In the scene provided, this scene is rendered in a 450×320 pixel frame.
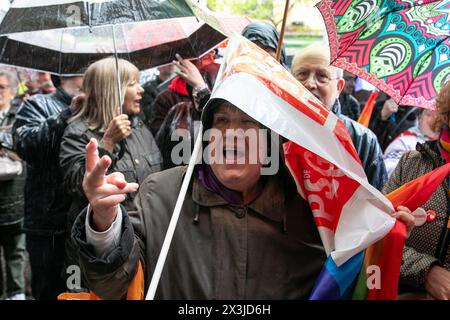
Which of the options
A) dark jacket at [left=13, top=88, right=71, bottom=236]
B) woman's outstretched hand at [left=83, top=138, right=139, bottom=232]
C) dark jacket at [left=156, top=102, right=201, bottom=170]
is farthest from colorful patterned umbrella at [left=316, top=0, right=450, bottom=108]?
dark jacket at [left=13, top=88, right=71, bottom=236]

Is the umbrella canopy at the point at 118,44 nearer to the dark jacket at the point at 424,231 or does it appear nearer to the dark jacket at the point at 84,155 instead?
the dark jacket at the point at 84,155

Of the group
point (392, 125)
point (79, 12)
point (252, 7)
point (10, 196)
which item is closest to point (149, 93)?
point (10, 196)

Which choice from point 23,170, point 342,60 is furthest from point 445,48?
point 23,170

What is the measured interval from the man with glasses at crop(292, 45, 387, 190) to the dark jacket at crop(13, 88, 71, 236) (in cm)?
162

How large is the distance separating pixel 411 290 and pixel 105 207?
1.48 metres

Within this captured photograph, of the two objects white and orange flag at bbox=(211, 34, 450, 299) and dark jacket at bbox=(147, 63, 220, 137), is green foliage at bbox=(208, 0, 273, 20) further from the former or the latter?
white and orange flag at bbox=(211, 34, 450, 299)

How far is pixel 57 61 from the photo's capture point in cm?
374

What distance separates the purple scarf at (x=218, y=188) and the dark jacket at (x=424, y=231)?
0.82m

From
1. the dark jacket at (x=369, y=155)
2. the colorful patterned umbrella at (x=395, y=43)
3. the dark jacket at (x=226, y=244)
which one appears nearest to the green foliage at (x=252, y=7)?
the dark jacket at (x=369, y=155)

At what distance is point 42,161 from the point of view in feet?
13.6

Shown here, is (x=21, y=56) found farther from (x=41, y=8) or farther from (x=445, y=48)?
(x=445, y=48)

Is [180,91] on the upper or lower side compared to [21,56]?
lower

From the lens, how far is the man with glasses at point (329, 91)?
376cm
